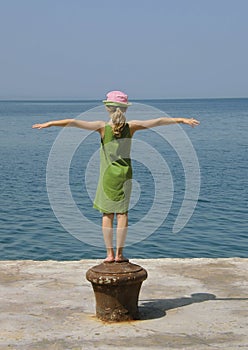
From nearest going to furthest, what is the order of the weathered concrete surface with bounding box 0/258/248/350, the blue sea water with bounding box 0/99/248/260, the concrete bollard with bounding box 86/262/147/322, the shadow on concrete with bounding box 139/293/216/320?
the weathered concrete surface with bounding box 0/258/248/350, the concrete bollard with bounding box 86/262/147/322, the shadow on concrete with bounding box 139/293/216/320, the blue sea water with bounding box 0/99/248/260

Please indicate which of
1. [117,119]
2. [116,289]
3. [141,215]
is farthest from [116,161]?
[141,215]

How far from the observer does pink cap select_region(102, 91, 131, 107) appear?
23.0 feet

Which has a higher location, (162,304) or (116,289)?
(116,289)

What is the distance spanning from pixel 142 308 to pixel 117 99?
200 centimetres

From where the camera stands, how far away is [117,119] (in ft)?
23.0

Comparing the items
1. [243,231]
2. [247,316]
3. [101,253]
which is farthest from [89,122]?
[243,231]

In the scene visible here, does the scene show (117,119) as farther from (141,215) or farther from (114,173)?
(141,215)

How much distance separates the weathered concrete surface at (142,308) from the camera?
652 cm

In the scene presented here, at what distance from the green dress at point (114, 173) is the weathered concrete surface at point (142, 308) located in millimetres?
1053

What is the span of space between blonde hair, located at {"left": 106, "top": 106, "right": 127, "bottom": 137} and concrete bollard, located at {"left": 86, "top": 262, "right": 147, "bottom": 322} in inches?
46.8

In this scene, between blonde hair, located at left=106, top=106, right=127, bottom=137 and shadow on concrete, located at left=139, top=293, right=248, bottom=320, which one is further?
shadow on concrete, located at left=139, top=293, right=248, bottom=320

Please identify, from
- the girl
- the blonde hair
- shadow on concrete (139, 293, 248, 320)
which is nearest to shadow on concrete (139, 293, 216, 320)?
shadow on concrete (139, 293, 248, 320)

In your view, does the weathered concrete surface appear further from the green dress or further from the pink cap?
the pink cap

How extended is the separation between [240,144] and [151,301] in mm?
36916
